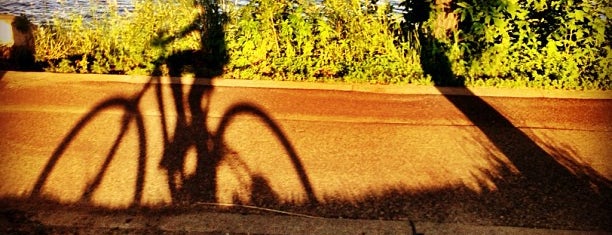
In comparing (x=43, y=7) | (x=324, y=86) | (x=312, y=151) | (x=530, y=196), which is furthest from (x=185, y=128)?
(x=43, y=7)

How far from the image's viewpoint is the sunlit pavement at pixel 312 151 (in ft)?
12.6

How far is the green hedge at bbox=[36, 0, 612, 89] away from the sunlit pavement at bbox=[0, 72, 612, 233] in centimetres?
66

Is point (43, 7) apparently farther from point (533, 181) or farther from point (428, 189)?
point (533, 181)

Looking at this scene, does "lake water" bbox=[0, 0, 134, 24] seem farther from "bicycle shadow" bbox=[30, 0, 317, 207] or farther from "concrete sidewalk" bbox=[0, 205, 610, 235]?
"concrete sidewalk" bbox=[0, 205, 610, 235]

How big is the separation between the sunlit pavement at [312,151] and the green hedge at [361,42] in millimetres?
664

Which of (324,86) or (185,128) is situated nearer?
(185,128)

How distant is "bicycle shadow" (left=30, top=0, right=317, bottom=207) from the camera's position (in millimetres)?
4035

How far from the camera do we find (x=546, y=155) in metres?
4.83

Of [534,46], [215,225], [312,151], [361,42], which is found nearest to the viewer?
[215,225]

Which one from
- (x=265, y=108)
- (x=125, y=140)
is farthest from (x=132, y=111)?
(x=265, y=108)

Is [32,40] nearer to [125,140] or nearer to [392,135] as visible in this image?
[125,140]

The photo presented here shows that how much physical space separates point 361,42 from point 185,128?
11.9ft

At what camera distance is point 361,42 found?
790 centimetres

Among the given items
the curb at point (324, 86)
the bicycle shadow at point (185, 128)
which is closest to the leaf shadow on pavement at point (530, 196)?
the bicycle shadow at point (185, 128)
